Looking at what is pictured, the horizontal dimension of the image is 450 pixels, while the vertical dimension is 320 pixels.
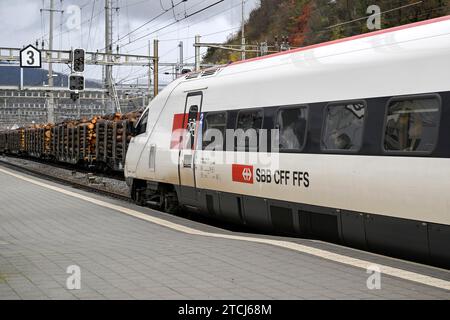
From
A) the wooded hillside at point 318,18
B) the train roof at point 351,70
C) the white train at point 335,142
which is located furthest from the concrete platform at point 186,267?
the wooded hillside at point 318,18

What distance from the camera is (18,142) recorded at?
2130 inches

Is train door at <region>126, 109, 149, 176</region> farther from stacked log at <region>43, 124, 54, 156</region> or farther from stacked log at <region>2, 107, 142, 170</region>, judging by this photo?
stacked log at <region>43, 124, 54, 156</region>

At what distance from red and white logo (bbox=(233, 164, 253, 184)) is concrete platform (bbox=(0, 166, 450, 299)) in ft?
3.11

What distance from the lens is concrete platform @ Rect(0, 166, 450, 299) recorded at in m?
5.52

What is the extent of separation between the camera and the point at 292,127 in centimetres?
895

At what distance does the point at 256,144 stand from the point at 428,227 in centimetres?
377

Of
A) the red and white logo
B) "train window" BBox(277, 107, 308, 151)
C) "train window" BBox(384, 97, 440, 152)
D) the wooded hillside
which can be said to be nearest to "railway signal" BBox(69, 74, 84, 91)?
the wooded hillside

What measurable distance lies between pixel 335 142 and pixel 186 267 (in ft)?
9.11

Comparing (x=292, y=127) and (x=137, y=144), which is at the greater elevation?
(x=292, y=127)

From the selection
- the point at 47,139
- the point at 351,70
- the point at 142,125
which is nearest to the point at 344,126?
the point at 351,70

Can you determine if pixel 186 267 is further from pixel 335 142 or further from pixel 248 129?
pixel 248 129

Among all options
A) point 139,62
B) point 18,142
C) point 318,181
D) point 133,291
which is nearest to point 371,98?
point 318,181

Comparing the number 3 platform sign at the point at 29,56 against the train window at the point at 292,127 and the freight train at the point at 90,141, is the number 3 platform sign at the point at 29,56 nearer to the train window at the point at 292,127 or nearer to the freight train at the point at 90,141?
the freight train at the point at 90,141
